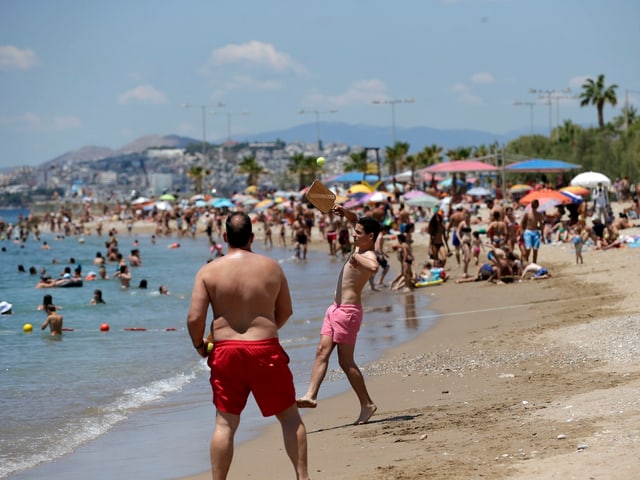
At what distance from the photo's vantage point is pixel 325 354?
7.38 m

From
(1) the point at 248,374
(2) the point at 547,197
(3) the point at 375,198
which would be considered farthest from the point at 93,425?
(3) the point at 375,198

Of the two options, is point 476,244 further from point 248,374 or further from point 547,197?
point 248,374

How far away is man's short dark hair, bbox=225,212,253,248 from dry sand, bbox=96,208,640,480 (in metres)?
1.63

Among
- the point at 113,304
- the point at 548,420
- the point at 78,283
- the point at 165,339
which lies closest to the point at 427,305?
the point at 165,339

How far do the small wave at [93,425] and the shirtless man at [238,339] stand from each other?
3.27 meters

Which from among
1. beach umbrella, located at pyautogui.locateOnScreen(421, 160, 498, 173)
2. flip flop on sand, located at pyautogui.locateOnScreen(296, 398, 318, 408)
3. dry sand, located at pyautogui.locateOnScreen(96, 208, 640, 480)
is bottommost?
dry sand, located at pyautogui.locateOnScreen(96, 208, 640, 480)

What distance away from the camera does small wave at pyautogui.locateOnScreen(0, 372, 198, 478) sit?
8016 millimetres

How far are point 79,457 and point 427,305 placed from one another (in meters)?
10.5

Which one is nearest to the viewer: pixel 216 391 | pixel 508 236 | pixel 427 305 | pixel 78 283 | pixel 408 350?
pixel 216 391

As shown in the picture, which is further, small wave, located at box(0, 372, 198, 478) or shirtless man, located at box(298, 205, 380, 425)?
small wave, located at box(0, 372, 198, 478)

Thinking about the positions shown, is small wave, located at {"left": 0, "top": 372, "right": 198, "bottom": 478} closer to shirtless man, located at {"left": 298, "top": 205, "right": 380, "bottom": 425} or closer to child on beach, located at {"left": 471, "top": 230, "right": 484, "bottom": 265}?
shirtless man, located at {"left": 298, "top": 205, "right": 380, "bottom": 425}

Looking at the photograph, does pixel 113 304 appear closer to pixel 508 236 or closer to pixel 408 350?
pixel 508 236

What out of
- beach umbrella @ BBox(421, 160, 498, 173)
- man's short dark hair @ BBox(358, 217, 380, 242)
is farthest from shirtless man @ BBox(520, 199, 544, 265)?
beach umbrella @ BBox(421, 160, 498, 173)

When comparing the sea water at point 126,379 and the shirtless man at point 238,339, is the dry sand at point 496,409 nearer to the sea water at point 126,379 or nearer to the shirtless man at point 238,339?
the sea water at point 126,379
